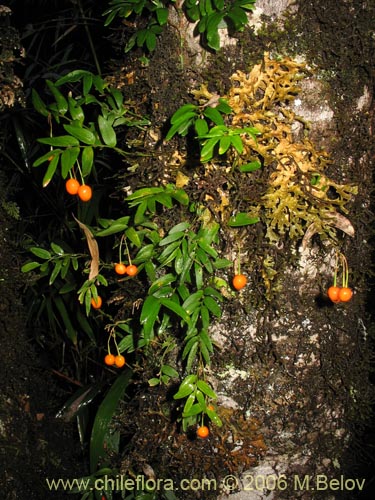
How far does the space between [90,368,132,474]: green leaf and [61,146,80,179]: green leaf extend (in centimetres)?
106

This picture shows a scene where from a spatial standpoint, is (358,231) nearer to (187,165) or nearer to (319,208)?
(319,208)

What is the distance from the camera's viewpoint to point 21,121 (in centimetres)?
245

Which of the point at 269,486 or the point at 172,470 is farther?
the point at 172,470

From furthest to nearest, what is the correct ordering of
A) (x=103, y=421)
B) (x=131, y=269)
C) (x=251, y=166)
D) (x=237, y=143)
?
(x=103, y=421)
(x=131, y=269)
(x=251, y=166)
(x=237, y=143)

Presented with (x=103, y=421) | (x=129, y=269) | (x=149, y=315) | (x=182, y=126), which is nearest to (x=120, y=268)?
(x=129, y=269)

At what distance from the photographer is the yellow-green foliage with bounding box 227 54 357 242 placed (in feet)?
3.38

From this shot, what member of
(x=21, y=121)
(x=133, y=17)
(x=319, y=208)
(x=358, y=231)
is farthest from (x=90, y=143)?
(x=21, y=121)

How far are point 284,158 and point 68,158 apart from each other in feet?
1.59

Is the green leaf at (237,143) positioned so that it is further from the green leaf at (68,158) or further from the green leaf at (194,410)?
the green leaf at (194,410)

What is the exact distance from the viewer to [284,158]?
3.49ft

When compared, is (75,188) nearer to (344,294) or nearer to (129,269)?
(129,269)

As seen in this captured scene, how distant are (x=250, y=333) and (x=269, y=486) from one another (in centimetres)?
38

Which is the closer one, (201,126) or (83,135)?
(201,126)

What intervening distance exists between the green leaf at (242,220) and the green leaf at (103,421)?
41.7 inches
